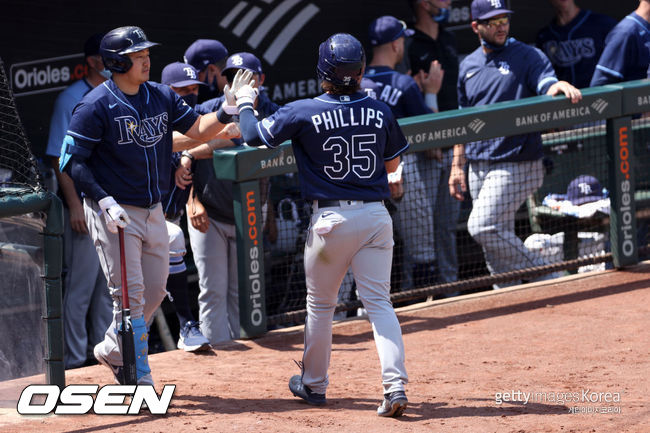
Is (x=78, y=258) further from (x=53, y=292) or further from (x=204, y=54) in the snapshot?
(x=53, y=292)

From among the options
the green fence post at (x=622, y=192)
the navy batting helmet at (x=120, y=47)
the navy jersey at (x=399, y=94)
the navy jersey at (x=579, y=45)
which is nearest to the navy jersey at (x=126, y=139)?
the navy batting helmet at (x=120, y=47)

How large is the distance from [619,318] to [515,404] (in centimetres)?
162

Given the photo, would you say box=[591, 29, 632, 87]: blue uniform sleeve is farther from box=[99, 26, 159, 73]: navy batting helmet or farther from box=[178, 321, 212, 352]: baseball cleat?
box=[99, 26, 159, 73]: navy batting helmet

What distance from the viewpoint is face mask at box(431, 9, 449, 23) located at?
8.08 meters

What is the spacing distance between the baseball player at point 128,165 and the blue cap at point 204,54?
4.84 feet

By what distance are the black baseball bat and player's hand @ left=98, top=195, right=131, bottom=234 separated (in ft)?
0.25

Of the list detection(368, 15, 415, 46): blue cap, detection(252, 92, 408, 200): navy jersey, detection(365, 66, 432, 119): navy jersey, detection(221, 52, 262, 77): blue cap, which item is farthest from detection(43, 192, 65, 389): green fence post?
detection(368, 15, 415, 46): blue cap

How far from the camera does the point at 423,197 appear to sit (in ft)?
23.3

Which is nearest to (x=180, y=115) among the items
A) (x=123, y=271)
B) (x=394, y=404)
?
(x=123, y=271)

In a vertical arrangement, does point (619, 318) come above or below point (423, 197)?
below

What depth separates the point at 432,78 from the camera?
7621 mm

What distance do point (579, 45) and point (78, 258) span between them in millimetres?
4018

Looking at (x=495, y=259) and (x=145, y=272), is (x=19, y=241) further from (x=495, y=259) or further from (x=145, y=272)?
(x=495, y=259)

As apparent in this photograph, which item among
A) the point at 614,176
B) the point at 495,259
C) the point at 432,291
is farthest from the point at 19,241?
the point at 614,176
